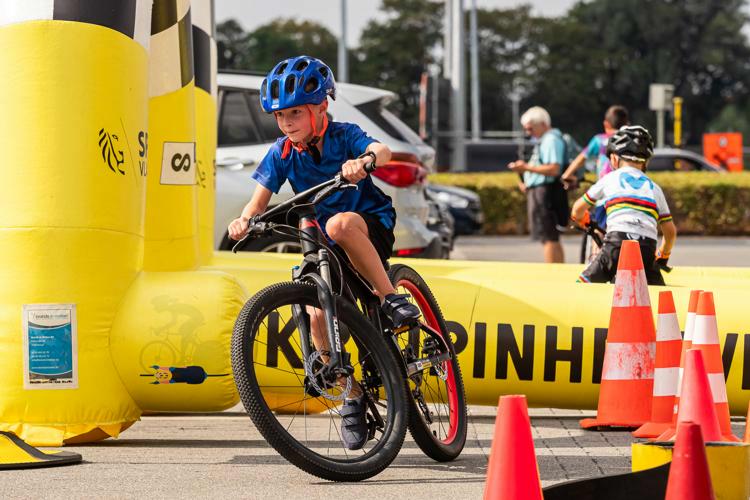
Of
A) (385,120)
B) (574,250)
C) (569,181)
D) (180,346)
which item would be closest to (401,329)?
(180,346)

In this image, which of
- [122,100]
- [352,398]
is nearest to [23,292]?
[122,100]

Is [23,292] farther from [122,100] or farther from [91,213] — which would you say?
[122,100]

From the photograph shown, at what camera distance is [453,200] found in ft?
81.8

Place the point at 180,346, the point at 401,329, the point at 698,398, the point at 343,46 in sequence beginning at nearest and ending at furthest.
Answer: the point at 698,398, the point at 401,329, the point at 180,346, the point at 343,46

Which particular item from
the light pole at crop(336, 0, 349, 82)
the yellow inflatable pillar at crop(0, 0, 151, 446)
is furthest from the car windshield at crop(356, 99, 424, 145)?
the light pole at crop(336, 0, 349, 82)

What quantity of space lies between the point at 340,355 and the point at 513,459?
4.02 ft

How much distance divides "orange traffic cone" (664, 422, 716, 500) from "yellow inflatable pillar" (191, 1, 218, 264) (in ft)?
15.0

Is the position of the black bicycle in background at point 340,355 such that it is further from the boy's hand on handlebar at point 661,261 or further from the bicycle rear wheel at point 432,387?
the boy's hand on handlebar at point 661,261

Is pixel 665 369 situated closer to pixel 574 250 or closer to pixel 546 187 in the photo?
pixel 546 187

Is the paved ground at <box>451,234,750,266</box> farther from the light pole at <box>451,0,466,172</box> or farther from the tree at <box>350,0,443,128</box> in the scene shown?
the tree at <box>350,0,443,128</box>

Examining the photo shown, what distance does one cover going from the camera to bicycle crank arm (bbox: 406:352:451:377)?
597cm

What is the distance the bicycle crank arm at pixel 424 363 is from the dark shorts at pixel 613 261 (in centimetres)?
230

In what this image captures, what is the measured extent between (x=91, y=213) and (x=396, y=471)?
5.57 feet

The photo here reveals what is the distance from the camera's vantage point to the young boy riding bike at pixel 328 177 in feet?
18.7
